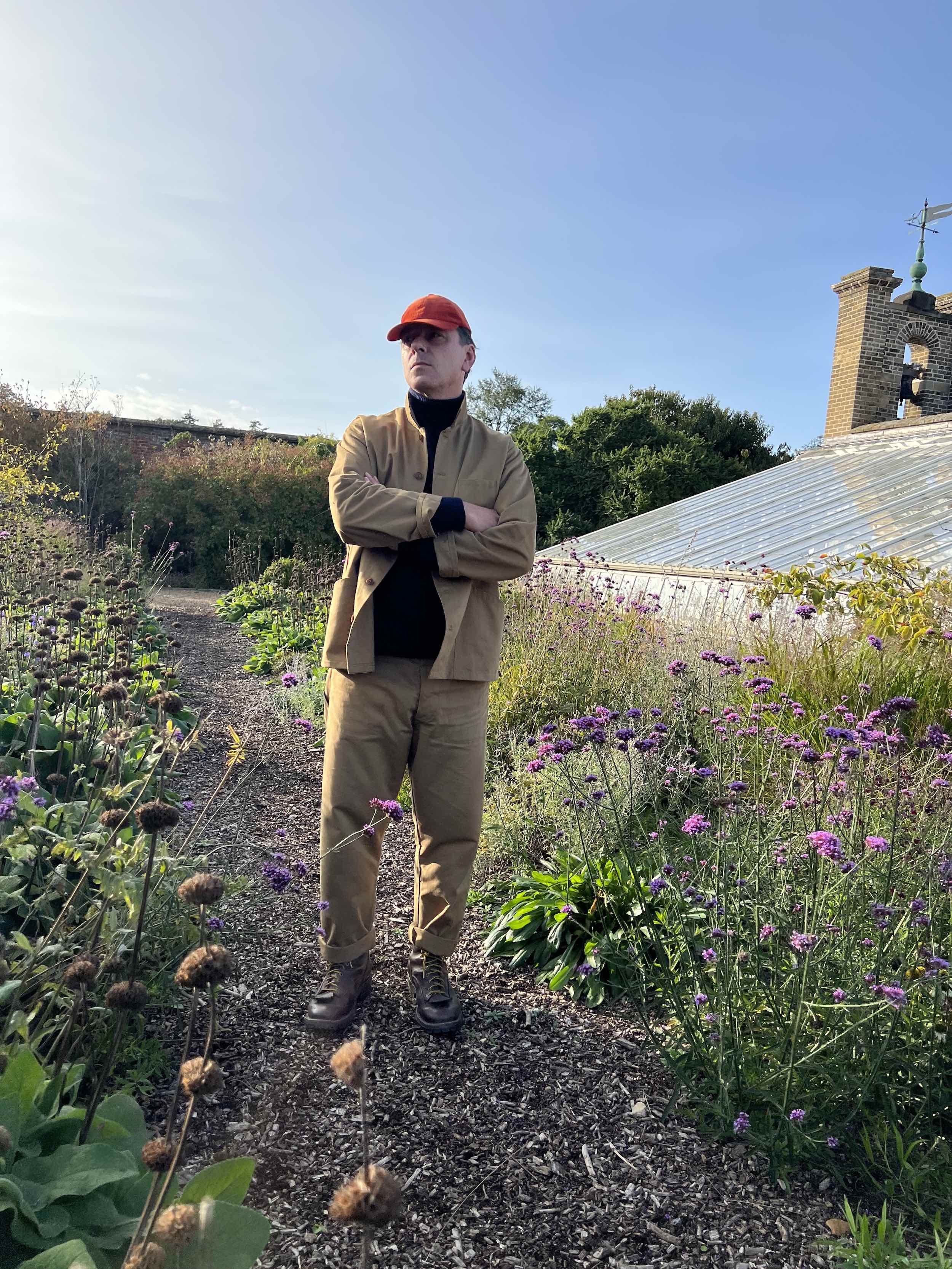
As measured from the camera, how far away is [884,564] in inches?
232

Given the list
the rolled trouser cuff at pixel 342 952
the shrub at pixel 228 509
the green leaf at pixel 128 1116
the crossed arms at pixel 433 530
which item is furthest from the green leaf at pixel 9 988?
the shrub at pixel 228 509

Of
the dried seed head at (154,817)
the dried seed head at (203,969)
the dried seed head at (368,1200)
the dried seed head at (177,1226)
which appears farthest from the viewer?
the dried seed head at (154,817)

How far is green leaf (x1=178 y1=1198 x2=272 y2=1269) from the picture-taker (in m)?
1.13

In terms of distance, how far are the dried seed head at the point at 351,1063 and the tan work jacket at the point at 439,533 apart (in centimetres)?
173

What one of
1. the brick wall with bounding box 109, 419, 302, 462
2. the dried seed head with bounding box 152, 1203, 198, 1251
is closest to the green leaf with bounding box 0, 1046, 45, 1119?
the dried seed head with bounding box 152, 1203, 198, 1251

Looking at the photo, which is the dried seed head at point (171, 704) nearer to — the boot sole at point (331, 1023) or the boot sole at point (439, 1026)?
the boot sole at point (331, 1023)

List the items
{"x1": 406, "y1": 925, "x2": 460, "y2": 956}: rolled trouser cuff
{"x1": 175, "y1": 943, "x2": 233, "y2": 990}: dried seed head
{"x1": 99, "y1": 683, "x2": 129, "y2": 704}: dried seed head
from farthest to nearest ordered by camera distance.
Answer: {"x1": 406, "y1": 925, "x2": 460, "y2": 956}: rolled trouser cuff
{"x1": 99, "y1": 683, "x2": 129, "y2": 704}: dried seed head
{"x1": 175, "y1": 943, "x2": 233, "y2": 990}: dried seed head

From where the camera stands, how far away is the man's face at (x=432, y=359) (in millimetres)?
2609

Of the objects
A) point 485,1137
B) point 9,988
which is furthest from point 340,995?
point 9,988

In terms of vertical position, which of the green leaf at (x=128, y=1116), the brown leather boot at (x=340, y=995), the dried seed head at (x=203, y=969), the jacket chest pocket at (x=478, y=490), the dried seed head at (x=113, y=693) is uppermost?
the jacket chest pocket at (x=478, y=490)

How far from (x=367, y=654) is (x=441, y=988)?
1115mm

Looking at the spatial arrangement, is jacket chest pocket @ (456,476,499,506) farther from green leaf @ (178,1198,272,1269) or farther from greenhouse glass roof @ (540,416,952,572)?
greenhouse glass roof @ (540,416,952,572)

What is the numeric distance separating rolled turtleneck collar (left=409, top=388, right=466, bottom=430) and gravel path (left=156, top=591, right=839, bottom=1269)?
1594 millimetres

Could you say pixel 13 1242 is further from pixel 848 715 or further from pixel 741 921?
pixel 848 715
